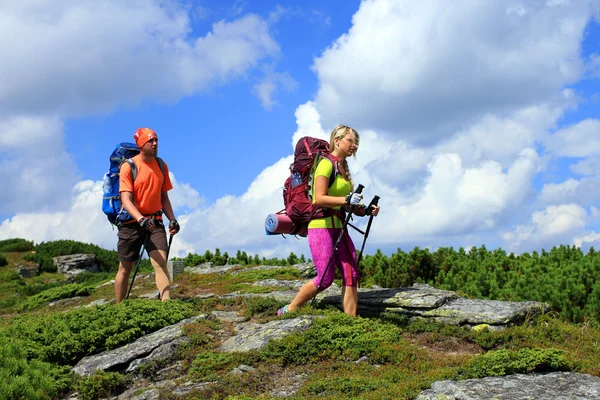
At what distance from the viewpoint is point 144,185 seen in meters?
9.84

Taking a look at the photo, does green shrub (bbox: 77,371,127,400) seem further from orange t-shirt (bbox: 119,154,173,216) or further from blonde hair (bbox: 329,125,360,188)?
blonde hair (bbox: 329,125,360,188)

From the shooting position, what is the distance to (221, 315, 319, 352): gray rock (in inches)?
319

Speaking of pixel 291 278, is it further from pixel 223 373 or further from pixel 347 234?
pixel 223 373

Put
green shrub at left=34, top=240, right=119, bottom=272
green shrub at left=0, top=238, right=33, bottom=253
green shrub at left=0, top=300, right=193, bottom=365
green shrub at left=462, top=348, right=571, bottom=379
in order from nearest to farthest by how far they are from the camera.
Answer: green shrub at left=462, top=348, right=571, bottom=379
green shrub at left=0, top=300, right=193, bottom=365
green shrub at left=34, top=240, right=119, bottom=272
green shrub at left=0, top=238, right=33, bottom=253

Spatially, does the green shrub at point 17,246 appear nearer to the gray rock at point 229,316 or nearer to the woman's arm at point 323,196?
the gray rock at point 229,316

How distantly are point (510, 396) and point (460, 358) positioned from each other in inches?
72.6

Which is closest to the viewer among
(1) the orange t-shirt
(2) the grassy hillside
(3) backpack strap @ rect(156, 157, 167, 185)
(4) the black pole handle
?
(2) the grassy hillside

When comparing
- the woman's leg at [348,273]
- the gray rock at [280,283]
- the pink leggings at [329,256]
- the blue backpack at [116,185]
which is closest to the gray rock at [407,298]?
the woman's leg at [348,273]

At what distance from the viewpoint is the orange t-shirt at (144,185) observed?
9.74 meters

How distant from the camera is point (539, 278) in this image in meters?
13.5

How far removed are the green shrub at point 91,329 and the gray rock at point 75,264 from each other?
1865 cm

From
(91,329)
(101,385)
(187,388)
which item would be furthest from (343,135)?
(91,329)

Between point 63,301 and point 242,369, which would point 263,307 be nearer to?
point 242,369

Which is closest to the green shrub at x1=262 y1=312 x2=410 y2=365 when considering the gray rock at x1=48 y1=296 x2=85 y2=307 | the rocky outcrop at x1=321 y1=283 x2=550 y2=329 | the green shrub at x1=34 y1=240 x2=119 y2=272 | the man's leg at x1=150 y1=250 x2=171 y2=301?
the rocky outcrop at x1=321 y1=283 x2=550 y2=329
